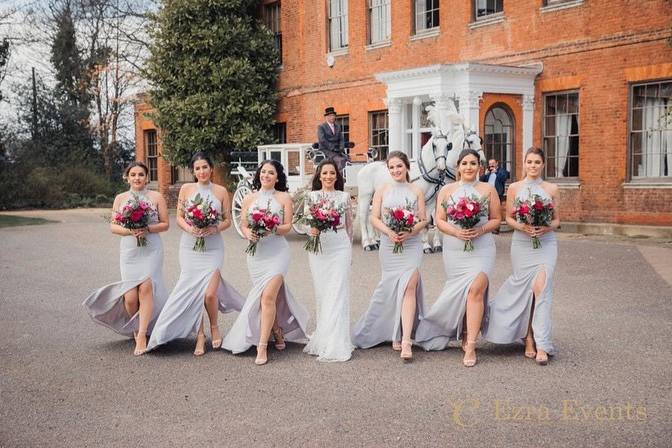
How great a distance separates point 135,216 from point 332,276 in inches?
70.9

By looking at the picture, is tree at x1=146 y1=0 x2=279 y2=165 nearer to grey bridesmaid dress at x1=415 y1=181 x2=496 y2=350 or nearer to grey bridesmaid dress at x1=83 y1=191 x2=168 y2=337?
grey bridesmaid dress at x1=83 y1=191 x2=168 y2=337

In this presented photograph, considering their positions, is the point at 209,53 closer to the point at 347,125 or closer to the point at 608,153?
the point at 347,125

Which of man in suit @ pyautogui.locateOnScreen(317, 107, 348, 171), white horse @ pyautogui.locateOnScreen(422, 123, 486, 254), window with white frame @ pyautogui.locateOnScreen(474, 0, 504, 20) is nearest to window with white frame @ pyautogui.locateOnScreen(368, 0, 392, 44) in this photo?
window with white frame @ pyautogui.locateOnScreen(474, 0, 504, 20)

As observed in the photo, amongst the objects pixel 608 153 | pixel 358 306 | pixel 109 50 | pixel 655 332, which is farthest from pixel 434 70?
pixel 109 50

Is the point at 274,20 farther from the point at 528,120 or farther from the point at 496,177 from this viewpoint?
the point at 496,177

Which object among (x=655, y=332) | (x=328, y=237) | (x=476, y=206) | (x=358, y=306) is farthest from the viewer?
(x=358, y=306)

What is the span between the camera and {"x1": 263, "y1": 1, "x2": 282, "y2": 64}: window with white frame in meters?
26.2

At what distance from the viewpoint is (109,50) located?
38.9 metres

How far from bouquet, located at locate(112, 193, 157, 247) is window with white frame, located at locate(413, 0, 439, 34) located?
15.2 metres

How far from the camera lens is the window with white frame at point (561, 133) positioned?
17.7 metres

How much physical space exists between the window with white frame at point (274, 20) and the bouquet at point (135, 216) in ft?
65.5

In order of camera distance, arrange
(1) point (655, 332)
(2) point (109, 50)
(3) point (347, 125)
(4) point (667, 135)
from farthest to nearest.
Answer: (2) point (109, 50)
(3) point (347, 125)
(4) point (667, 135)
(1) point (655, 332)

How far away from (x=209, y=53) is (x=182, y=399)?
68.7 feet

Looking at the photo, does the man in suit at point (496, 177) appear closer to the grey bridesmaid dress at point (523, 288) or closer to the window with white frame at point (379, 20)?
the window with white frame at point (379, 20)
